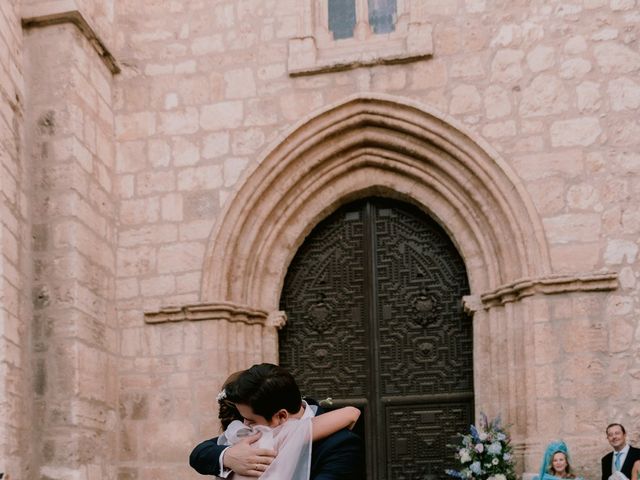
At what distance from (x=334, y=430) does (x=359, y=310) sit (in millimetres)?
5535

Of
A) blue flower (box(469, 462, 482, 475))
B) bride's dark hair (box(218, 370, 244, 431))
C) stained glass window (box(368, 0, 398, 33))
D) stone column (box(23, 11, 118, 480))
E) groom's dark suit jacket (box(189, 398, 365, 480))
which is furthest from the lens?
stained glass window (box(368, 0, 398, 33))

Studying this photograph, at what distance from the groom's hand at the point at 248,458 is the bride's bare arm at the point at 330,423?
0.12 metres

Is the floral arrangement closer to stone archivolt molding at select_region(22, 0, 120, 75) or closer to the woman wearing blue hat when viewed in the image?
the woman wearing blue hat

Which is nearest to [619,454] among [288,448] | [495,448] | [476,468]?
[495,448]

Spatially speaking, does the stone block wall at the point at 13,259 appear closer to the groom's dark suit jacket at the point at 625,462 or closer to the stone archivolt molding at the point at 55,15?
the stone archivolt molding at the point at 55,15

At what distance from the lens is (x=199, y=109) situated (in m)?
8.11

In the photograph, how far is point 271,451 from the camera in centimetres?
247

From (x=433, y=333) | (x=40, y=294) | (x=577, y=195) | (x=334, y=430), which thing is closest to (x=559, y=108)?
(x=577, y=195)

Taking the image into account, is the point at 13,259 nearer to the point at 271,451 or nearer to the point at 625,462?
the point at 625,462

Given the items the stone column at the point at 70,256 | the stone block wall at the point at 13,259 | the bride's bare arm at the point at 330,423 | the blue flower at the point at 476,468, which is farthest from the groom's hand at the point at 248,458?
the stone column at the point at 70,256

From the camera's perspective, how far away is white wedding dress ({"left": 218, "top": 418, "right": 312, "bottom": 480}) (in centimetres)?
245

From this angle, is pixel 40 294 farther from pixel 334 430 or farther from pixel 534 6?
pixel 334 430

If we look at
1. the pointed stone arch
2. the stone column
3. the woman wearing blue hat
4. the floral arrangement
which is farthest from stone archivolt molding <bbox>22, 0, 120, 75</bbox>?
the woman wearing blue hat

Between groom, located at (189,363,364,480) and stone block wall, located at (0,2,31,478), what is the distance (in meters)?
4.52
